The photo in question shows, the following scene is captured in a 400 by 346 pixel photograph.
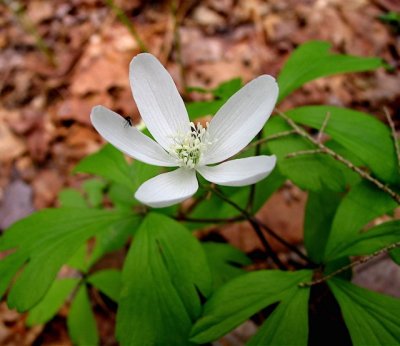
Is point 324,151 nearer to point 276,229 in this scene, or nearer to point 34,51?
point 276,229

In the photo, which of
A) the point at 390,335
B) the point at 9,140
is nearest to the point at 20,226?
the point at 390,335

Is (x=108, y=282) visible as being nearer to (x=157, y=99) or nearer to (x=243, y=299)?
(x=243, y=299)

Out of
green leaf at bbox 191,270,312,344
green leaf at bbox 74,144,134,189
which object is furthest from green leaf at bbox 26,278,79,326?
green leaf at bbox 191,270,312,344

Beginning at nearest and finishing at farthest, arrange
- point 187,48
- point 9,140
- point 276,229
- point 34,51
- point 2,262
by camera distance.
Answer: point 2,262, point 276,229, point 9,140, point 187,48, point 34,51

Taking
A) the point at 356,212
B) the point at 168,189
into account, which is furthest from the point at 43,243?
the point at 356,212

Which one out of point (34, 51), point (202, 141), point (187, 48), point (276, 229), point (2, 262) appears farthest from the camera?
point (34, 51)

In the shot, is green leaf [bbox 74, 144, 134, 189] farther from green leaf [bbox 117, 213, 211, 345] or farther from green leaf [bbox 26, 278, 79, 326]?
green leaf [bbox 26, 278, 79, 326]

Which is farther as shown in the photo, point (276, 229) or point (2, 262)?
point (276, 229)
